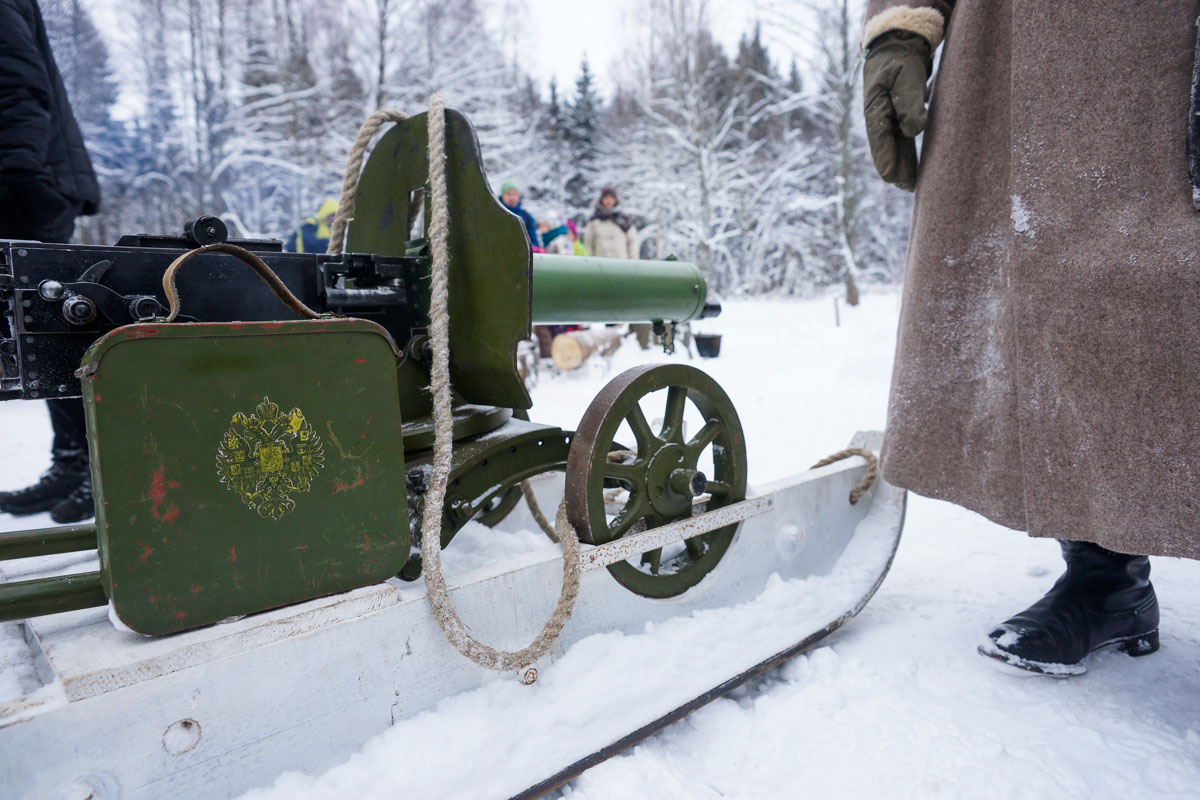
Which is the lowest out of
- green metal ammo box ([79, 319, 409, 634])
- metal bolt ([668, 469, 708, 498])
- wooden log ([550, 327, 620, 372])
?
wooden log ([550, 327, 620, 372])

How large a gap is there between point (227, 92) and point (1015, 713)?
18358mm

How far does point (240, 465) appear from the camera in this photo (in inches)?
40.8

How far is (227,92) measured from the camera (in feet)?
51.9

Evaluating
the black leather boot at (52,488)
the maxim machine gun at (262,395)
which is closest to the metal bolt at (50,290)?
the maxim machine gun at (262,395)

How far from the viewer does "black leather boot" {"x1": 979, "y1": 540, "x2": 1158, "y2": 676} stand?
62.4 inches

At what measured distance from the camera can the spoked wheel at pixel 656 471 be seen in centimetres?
152

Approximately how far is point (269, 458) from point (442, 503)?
37cm

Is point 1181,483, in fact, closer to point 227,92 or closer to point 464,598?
point 464,598

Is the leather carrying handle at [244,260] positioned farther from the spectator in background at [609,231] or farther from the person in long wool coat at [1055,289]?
the spectator in background at [609,231]

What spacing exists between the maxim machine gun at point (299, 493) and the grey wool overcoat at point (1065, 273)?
59 centimetres

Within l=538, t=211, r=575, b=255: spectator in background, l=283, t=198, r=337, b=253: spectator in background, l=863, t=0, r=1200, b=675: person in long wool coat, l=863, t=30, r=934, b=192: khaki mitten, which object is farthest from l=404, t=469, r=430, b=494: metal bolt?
l=538, t=211, r=575, b=255: spectator in background

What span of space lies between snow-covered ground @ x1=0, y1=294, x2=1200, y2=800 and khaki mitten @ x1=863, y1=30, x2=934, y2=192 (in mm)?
1191

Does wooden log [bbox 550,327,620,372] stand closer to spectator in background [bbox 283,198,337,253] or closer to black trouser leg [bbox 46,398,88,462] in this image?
spectator in background [bbox 283,198,337,253]

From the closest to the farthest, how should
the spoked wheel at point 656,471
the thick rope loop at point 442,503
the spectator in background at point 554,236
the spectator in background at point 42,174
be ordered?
the thick rope loop at point 442,503 → the spoked wheel at point 656,471 → the spectator in background at point 42,174 → the spectator in background at point 554,236
